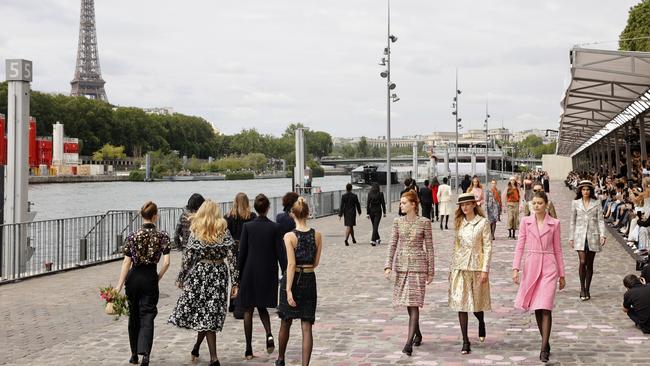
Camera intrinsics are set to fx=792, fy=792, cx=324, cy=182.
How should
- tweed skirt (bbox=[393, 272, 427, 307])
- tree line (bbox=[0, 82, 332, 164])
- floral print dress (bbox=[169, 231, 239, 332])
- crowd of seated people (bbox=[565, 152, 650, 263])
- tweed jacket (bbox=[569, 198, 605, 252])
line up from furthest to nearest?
tree line (bbox=[0, 82, 332, 164]) < crowd of seated people (bbox=[565, 152, 650, 263]) < tweed jacket (bbox=[569, 198, 605, 252]) < tweed skirt (bbox=[393, 272, 427, 307]) < floral print dress (bbox=[169, 231, 239, 332])

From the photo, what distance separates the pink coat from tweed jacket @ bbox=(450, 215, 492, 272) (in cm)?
30

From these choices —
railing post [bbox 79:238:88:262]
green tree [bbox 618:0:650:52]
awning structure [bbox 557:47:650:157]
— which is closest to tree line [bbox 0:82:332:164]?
green tree [bbox 618:0:650:52]

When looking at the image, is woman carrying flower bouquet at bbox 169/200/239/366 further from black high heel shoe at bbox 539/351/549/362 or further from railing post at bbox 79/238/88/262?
railing post at bbox 79/238/88/262

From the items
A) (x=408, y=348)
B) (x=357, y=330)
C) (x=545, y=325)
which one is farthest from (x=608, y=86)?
(x=408, y=348)

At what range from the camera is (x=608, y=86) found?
2153 cm

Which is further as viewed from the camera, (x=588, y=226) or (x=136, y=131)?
(x=136, y=131)

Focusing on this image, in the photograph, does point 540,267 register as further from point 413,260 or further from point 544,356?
point 413,260

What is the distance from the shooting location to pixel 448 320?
9305mm

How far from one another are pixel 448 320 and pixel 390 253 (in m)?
2.23

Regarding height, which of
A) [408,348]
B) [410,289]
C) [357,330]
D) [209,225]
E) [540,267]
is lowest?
[357,330]

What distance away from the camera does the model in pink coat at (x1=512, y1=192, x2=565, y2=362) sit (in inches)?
A: 280

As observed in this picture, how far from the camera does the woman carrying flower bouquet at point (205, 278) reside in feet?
22.8

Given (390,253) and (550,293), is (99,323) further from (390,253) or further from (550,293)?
(550,293)

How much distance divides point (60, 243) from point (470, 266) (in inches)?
404
